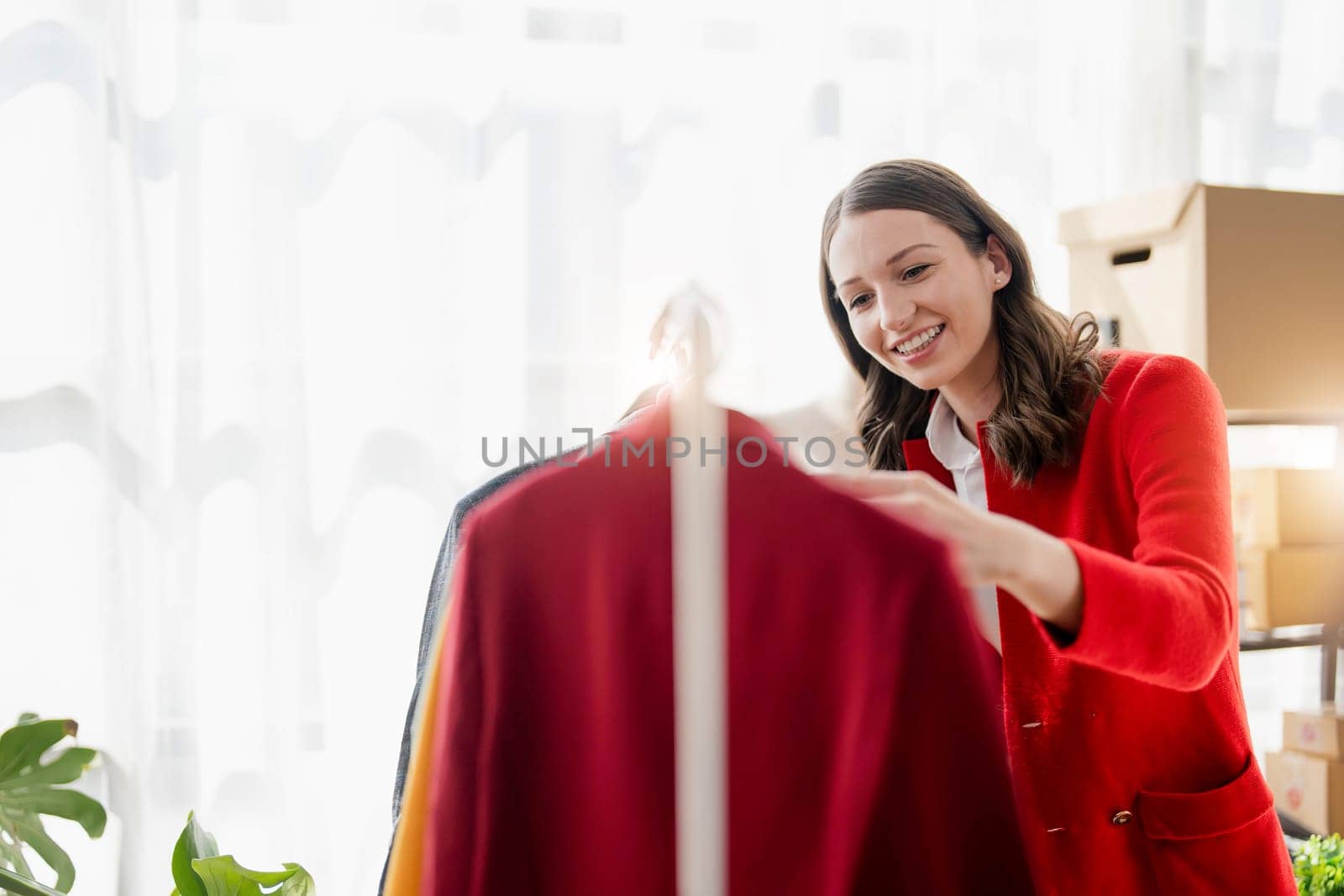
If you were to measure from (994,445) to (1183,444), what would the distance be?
178 mm

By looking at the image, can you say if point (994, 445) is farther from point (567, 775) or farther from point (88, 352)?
point (88, 352)

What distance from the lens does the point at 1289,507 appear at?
70.5 inches

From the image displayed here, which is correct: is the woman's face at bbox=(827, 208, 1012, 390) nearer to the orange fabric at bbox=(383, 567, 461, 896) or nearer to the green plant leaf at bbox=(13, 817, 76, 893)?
the orange fabric at bbox=(383, 567, 461, 896)

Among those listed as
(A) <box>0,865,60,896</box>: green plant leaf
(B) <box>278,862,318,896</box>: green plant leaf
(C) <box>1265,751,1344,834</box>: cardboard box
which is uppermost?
(A) <box>0,865,60,896</box>: green plant leaf

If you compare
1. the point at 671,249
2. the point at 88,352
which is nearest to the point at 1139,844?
the point at 671,249

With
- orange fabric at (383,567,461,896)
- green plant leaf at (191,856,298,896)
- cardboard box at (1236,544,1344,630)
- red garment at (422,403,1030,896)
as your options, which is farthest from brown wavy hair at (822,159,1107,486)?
cardboard box at (1236,544,1344,630)

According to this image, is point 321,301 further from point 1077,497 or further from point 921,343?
point 1077,497

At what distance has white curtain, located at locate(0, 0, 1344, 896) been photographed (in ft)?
5.53

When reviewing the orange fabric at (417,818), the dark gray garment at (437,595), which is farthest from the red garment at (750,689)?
the dark gray garment at (437,595)

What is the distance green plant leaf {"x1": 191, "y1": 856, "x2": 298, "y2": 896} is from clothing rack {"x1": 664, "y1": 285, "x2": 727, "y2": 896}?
678mm

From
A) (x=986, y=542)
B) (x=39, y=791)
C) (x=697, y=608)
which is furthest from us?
(x=39, y=791)

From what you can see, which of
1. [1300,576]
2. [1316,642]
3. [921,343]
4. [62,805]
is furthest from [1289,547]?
[62,805]

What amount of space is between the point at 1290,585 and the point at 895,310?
124 centimetres

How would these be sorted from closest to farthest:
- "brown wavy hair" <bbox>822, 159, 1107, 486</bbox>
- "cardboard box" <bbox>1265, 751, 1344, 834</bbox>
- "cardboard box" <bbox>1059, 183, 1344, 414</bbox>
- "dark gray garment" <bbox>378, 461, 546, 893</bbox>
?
1. "dark gray garment" <bbox>378, 461, 546, 893</bbox>
2. "brown wavy hair" <bbox>822, 159, 1107, 486</bbox>
3. "cardboard box" <bbox>1059, 183, 1344, 414</bbox>
4. "cardboard box" <bbox>1265, 751, 1344, 834</bbox>
